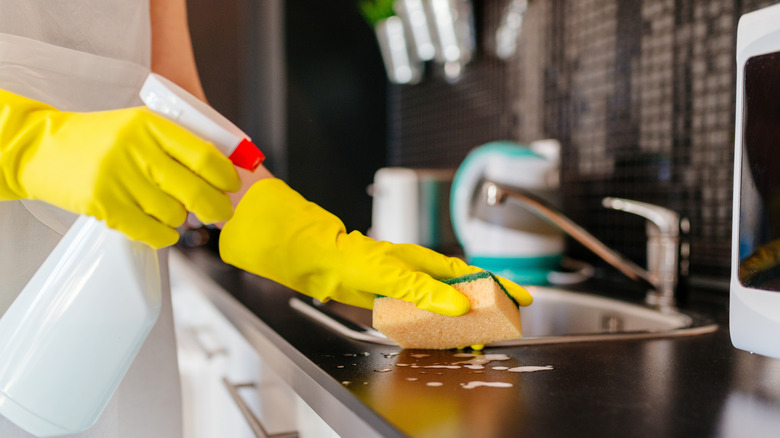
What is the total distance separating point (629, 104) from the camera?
1252 mm

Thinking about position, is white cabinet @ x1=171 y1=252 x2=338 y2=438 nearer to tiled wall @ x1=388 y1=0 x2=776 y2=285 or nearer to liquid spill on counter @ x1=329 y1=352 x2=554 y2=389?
liquid spill on counter @ x1=329 y1=352 x2=554 y2=389

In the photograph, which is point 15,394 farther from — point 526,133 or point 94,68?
point 526,133

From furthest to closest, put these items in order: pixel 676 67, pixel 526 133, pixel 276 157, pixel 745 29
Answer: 1. pixel 276 157
2. pixel 526 133
3. pixel 676 67
4. pixel 745 29

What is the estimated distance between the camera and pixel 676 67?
114 cm

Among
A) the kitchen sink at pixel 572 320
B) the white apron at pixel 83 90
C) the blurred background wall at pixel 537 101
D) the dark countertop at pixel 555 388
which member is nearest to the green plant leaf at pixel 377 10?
the blurred background wall at pixel 537 101

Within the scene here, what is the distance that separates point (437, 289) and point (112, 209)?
0.29 metres

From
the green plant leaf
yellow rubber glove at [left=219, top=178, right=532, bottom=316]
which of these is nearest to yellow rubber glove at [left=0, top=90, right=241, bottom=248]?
yellow rubber glove at [left=219, top=178, right=532, bottom=316]

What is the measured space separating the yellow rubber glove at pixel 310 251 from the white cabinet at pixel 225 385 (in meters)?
0.13

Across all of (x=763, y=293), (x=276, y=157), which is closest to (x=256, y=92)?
(x=276, y=157)

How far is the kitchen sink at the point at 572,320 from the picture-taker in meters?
0.73

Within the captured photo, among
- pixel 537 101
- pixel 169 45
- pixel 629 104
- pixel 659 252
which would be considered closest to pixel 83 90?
pixel 169 45

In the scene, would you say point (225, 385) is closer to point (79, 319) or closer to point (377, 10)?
point (79, 319)

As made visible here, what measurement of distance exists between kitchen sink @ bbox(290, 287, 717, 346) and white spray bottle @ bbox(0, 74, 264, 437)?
30 centimetres

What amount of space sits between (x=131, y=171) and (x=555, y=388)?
0.38 m
